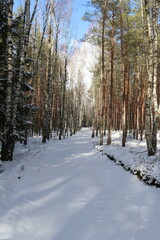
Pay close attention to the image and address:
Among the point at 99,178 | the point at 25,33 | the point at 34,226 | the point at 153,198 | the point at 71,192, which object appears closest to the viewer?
the point at 34,226

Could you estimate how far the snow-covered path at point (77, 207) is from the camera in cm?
321

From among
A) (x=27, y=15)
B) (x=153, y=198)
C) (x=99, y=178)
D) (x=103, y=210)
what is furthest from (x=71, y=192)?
(x=27, y=15)

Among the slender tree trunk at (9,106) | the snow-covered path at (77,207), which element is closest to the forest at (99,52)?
the slender tree trunk at (9,106)

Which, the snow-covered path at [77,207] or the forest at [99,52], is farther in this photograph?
the forest at [99,52]

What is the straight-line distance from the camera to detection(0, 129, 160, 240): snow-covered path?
3215mm

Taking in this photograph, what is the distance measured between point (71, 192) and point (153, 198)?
2.31 meters

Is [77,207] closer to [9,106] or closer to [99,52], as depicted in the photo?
[9,106]

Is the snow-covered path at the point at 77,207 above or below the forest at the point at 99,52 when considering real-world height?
below

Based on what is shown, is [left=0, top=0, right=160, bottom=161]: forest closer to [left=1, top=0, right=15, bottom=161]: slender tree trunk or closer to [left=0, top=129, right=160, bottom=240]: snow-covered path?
[left=1, top=0, right=15, bottom=161]: slender tree trunk

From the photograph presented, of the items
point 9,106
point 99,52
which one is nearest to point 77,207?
point 9,106

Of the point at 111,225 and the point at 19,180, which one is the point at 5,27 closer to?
the point at 19,180

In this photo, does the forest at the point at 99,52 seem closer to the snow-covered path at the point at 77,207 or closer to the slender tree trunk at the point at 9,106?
the slender tree trunk at the point at 9,106

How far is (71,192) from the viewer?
Answer: 16.7 feet

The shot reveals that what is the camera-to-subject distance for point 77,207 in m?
4.21
